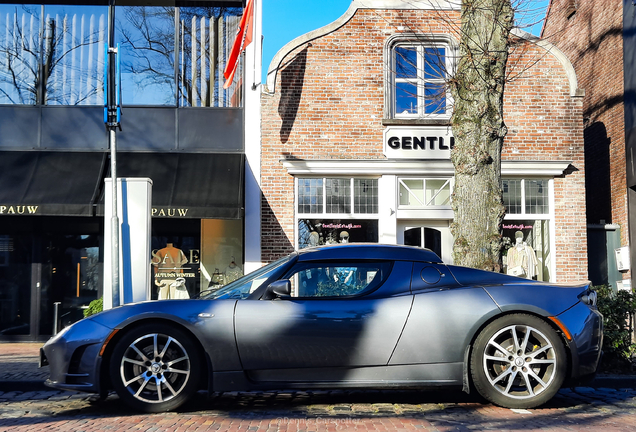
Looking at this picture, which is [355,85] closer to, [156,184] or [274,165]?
[274,165]

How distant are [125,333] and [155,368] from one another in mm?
379

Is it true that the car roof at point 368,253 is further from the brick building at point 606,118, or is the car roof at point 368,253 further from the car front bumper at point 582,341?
the brick building at point 606,118

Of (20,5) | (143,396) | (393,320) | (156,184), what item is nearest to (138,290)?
(156,184)

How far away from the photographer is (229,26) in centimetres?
1307

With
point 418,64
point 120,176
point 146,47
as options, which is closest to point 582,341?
point 418,64

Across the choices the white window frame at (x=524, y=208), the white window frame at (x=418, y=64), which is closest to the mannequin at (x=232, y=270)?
the white window frame at (x=418, y=64)

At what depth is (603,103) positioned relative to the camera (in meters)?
14.0

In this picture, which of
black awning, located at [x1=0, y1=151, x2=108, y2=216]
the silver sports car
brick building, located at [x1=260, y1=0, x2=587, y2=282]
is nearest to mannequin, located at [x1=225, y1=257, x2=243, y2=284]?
brick building, located at [x1=260, y1=0, x2=587, y2=282]

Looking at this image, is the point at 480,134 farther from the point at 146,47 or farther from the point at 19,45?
the point at 19,45

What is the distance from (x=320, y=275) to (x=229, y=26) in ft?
29.2

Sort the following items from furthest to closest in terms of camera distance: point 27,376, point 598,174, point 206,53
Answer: point 598,174 → point 206,53 → point 27,376

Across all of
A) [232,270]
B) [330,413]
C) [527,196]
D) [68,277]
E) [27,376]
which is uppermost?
[527,196]

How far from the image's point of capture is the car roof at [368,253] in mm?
5566

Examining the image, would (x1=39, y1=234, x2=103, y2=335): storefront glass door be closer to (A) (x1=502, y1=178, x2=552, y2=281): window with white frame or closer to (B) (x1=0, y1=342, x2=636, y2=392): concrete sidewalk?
(B) (x1=0, y1=342, x2=636, y2=392): concrete sidewalk
